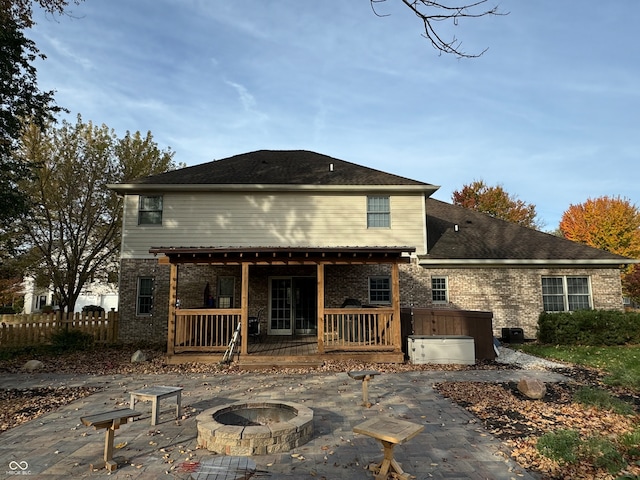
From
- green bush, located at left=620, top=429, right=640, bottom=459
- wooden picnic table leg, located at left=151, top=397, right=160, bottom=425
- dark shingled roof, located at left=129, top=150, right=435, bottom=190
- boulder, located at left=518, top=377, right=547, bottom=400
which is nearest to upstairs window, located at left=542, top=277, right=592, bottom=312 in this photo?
dark shingled roof, located at left=129, top=150, right=435, bottom=190

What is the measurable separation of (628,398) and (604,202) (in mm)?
31928

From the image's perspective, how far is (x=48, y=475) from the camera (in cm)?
405

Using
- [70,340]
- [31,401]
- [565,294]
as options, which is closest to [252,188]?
[70,340]

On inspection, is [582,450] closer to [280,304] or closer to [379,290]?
[379,290]

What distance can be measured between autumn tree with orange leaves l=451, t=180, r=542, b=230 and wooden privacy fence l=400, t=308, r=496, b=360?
87.3 feet

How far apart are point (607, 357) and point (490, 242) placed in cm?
610

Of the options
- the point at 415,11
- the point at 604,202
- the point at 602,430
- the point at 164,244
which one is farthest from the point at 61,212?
the point at 604,202

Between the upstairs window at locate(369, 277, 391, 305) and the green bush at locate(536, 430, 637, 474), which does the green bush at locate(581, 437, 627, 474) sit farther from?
the upstairs window at locate(369, 277, 391, 305)

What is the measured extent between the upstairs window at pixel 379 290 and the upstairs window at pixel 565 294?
20.5 feet

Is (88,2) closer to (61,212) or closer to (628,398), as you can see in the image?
(628,398)

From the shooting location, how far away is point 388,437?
3.96m

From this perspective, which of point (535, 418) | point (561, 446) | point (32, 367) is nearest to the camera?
point (561, 446)

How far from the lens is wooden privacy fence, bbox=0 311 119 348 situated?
1281 cm

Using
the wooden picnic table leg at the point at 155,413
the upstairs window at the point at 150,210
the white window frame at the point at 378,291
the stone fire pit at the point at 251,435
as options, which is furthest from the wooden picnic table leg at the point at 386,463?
the upstairs window at the point at 150,210
